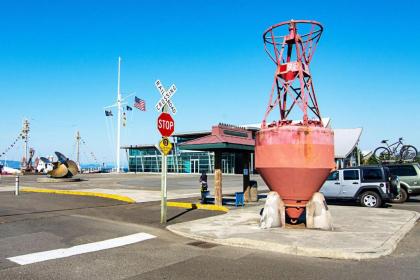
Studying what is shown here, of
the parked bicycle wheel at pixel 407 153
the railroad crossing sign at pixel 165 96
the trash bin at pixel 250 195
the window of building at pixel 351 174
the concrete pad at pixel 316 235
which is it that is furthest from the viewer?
the parked bicycle wheel at pixel 407 153

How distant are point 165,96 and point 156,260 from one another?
574 centimetres

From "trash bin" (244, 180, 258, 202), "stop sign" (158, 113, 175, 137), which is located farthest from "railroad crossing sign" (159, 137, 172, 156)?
"trash bin" (244, 180, 258, 202)

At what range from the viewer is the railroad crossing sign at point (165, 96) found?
444 inches

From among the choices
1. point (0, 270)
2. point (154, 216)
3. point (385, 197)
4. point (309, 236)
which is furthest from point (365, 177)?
point (0, 270)

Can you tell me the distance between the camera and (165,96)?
11.4 metres

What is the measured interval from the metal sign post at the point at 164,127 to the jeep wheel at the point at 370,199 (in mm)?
9429

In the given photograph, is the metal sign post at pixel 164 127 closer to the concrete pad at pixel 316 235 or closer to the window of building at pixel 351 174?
the concrete pad at pixel 316 235

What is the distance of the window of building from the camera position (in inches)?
643

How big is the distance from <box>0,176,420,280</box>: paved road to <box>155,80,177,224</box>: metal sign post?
28.0 inches

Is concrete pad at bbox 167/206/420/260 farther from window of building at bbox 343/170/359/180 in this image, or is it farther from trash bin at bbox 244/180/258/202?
trash bin at bbox 244/180/258/202

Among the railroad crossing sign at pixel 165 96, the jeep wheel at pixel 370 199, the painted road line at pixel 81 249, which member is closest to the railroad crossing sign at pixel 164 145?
the railroad crossing sign at pixel 165 96

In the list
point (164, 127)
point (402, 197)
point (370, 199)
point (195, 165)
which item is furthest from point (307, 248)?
point (195, 165)

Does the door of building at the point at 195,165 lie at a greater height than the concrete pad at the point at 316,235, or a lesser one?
greater

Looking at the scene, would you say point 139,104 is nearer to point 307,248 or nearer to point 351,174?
point 351,174
